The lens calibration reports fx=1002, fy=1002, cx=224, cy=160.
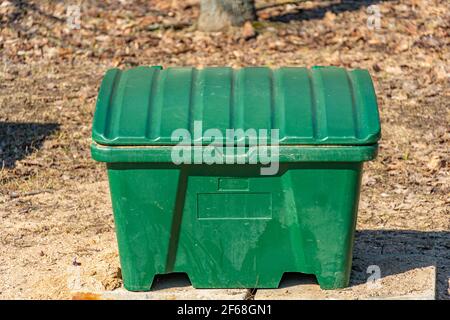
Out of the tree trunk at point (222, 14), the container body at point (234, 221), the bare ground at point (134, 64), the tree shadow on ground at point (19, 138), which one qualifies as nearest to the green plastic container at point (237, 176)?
the container body at point (234, 221)

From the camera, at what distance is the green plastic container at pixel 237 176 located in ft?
15.9

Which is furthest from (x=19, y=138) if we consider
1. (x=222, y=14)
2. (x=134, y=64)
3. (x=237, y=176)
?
(x=237, y=176)

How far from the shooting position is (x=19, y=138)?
27.5 feet

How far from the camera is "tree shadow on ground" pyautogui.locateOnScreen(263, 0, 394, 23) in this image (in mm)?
11302

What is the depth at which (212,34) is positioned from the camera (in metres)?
10.8

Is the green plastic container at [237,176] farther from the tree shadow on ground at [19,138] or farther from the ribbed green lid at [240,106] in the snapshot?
the tree shadow on ground at [19,138]

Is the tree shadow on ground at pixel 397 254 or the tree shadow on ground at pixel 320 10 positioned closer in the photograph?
the tree shadow on ground at pixel 397 254

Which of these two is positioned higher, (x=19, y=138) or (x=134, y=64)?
(x=19, y=138)

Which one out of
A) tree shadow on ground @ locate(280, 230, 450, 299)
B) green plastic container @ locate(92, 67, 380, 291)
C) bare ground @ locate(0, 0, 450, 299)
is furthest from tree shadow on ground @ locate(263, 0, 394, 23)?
green plastic container @ locate(92, 67, 380, 291)

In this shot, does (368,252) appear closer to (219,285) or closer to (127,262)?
(219,285)

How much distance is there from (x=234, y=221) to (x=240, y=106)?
58 cm

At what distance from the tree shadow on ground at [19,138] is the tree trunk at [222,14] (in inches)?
111

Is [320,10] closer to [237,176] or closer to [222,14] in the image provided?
[222,14]
